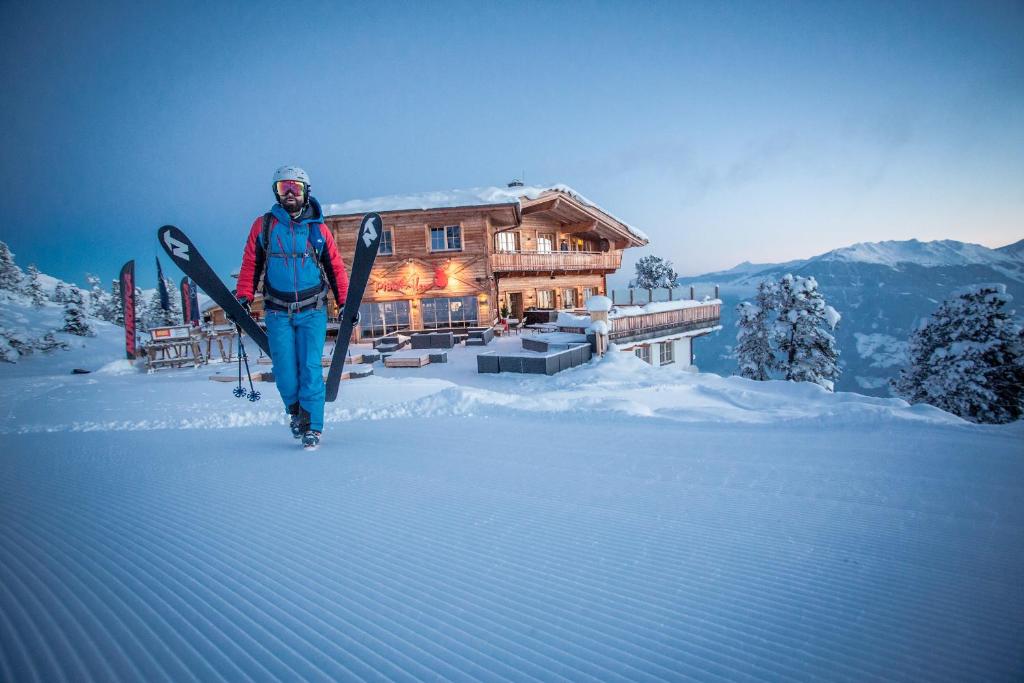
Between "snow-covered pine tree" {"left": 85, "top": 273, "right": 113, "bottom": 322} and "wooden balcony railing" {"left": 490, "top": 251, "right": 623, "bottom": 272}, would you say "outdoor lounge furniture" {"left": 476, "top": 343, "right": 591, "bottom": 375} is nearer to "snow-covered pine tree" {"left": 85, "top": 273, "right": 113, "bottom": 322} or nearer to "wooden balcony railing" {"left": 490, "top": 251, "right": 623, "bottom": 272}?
"wooden balcony railing" {"left": 490, "top": 251, "right": 623, "bottom": 272}

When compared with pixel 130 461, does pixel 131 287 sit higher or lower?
higher

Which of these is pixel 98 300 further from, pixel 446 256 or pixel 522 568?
pixel 522 568

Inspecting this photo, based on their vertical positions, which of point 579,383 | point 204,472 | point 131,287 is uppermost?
point 131,287

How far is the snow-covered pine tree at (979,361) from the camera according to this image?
1573 cm

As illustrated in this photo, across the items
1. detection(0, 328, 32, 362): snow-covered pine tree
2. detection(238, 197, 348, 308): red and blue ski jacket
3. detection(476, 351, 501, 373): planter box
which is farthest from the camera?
detection(0, 328, 32, 362): snow-covered pine tree

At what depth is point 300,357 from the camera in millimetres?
3551

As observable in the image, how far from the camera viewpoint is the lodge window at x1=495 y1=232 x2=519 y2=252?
23833 millimetres

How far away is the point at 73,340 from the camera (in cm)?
2531

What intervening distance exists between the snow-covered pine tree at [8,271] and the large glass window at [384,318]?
35.3 metres

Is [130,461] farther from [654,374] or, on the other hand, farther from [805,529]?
[654,374]

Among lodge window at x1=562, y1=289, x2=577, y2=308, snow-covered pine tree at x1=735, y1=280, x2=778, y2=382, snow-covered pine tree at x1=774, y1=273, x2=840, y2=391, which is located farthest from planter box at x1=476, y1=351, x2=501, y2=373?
snow-covered pine tree at x1=735, y1=280, x2=778, y2=382

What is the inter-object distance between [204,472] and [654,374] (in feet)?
27.7

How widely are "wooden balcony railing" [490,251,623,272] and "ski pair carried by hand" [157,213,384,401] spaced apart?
56.4 ft

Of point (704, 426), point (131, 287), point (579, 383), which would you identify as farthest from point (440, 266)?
point (704, 426)
